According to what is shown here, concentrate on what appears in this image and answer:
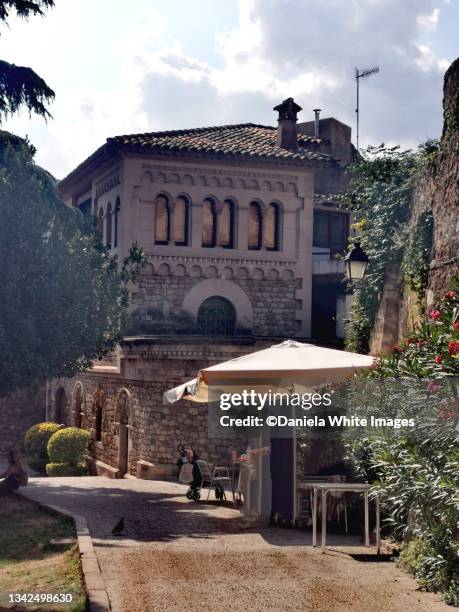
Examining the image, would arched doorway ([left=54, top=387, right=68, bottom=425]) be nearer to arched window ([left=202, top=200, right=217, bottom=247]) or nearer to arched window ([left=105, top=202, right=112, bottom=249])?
arched window ([left=105, top=202, right=112, bottom=249])

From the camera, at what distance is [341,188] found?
31.2 meters

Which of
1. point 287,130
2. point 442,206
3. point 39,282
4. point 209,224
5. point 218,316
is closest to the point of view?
point 442,206

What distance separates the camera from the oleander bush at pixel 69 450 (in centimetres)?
2797

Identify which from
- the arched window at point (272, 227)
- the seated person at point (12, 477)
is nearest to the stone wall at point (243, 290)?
the arched window at point (272, 227)

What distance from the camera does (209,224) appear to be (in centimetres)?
2744

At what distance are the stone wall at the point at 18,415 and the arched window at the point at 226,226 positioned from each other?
12.1 m

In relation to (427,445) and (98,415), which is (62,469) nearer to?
(98,415)

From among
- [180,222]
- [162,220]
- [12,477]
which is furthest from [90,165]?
[12,477]

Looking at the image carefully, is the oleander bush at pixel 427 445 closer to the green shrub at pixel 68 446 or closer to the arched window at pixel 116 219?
the arched window at pixel 116 219

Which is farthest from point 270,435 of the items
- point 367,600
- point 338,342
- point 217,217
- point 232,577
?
point 217,217

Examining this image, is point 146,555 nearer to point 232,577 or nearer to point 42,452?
point 232,577

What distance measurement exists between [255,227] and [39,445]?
1003 centimetres

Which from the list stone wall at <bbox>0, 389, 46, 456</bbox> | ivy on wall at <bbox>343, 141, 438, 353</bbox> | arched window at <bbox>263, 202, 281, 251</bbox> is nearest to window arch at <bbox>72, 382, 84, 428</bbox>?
stone wall at <bbox>0, 389, 46, 456</bbox>

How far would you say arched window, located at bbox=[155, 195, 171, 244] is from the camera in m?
26.8
